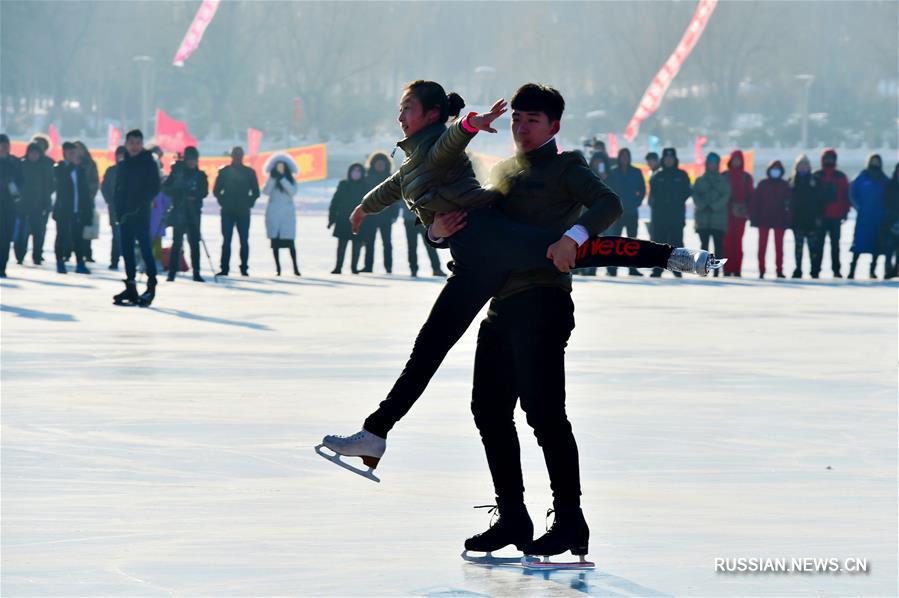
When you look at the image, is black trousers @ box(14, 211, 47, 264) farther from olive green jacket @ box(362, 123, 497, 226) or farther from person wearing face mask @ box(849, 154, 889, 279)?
olive green jacket @ box(362, 123, 497, 226)

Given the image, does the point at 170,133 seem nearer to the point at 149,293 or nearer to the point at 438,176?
the point at 149,293

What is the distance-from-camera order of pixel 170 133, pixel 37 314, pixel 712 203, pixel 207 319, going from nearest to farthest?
pixel 207 319
pixel 37 314
pixel 712 203
pixel 170 133

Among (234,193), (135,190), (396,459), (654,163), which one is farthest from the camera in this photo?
(654,163)

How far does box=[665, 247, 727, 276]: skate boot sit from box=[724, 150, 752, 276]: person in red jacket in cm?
1639

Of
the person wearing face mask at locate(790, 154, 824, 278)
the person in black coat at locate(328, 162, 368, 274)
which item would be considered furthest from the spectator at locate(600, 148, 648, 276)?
the person in black coat at locate(328, 162, 368, 274)

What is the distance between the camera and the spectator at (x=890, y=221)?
841 inches

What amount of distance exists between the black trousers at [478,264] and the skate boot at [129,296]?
10796 millimetres

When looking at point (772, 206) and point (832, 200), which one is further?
point (772, 206)

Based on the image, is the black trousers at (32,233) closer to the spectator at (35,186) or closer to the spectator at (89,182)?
the spectator at (35,186)

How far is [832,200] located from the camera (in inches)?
845

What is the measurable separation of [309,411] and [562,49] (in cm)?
9819

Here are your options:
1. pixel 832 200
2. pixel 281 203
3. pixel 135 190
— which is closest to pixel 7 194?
pixel 281 203

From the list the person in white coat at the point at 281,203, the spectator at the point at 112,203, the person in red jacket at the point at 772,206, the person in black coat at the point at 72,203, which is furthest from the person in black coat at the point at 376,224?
the person in red jacket at the point at 772,206

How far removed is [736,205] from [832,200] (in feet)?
3.48
